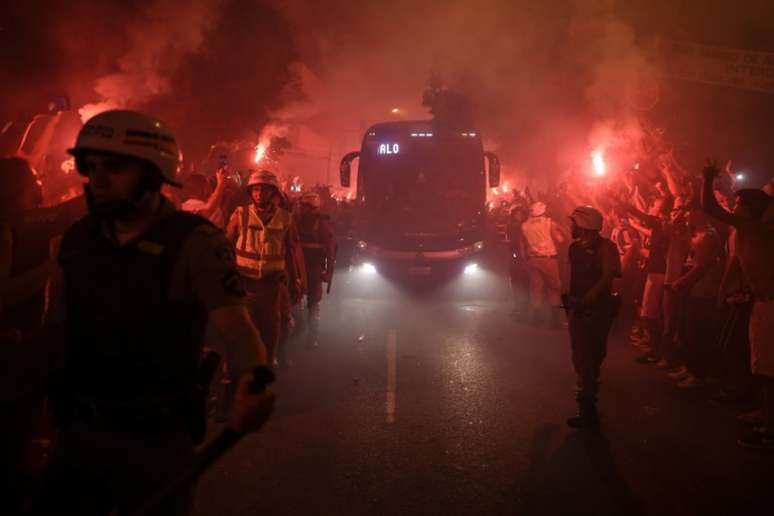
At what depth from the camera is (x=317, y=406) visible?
483 centimetres

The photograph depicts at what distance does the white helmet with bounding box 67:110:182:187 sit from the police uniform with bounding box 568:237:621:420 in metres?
3.78

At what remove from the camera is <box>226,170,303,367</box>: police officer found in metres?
5.00

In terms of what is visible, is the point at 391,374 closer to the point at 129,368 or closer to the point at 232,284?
the point at 232,284

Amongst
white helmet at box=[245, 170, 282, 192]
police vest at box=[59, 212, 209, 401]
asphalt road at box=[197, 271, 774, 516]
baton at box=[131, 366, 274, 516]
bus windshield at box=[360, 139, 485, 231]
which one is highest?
bus windshield at box=[360, 139, 485, 231]

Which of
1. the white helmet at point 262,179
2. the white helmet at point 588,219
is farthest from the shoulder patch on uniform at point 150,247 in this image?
the white helmet at point 588,219

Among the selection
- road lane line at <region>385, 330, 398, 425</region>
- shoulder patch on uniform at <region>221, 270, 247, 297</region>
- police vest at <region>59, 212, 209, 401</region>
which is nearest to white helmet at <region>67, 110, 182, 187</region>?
police vest at <region>59, 212, 209, 401</region>

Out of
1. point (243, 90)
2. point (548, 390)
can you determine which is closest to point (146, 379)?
point (548, 390)

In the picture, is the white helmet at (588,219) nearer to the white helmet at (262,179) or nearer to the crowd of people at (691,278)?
the crowd of people at (691,278)

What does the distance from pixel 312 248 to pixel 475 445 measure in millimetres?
3874

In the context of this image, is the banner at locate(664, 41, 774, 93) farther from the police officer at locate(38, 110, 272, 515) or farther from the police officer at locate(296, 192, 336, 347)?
the police officer at locate(38, 110, 272, 515)

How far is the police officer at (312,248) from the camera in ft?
23.4

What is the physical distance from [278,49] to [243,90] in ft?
4.47

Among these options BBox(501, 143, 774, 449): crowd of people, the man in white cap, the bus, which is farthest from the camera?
the bus

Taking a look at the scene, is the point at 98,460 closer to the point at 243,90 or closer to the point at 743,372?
the point at 743,372
